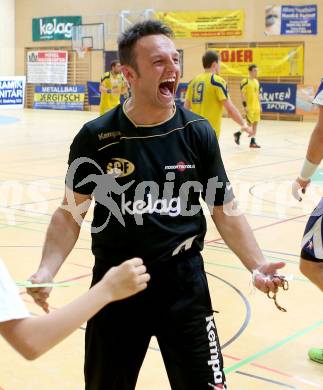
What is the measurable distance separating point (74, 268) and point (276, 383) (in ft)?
9.33

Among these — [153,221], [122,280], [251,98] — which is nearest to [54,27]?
[251,98]

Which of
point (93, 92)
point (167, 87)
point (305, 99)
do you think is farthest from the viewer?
point (93, 92)

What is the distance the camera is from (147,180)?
281cm

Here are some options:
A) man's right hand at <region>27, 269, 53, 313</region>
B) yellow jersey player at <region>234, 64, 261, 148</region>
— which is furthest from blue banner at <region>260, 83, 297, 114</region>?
man's right hand at <region>27, 269, 53, 313</region>

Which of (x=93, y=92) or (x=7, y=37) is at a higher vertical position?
(x=7, y=37)

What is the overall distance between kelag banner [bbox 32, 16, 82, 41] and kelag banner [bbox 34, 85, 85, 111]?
7.41 ft

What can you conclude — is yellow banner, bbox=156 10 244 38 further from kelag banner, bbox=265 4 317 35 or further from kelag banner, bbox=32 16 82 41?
kelag banner, bbox=32 16 82 41

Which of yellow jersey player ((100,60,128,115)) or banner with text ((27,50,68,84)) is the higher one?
banner with text ((27,50,68,84))

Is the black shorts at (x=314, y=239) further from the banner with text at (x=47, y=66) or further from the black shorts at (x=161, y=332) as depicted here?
the banner with text at (x=47, y=66)

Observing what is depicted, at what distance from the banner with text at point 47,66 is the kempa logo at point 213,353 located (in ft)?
97.8

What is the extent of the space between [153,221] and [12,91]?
90.8ft

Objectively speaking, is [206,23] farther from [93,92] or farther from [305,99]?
[93,92]

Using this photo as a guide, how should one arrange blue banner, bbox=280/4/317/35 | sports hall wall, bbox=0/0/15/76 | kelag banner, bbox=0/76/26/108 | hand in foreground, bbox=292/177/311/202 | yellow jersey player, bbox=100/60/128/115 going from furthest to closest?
sports hall wall, bbox=0/0/15/76, kelag banner, bbox=0/76/26/108, blue banner, bbox=280/4/317/35, yellow jersey player, bbox=100/60/128/115, hand in foreground, bbox=292/177/311/202

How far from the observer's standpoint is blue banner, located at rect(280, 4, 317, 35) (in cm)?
2542
